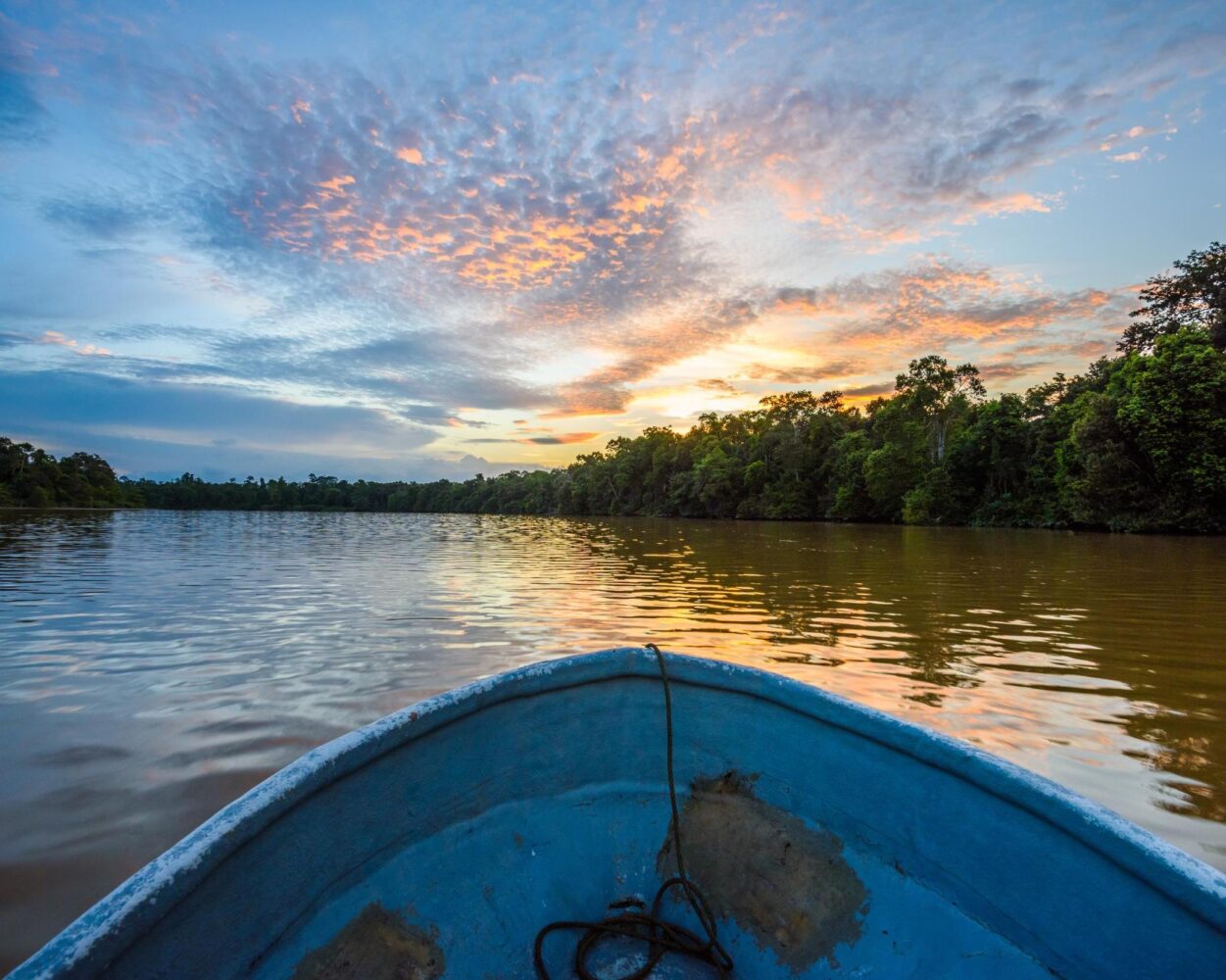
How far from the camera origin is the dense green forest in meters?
24.4

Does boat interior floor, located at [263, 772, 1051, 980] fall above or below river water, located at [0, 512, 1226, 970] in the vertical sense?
above

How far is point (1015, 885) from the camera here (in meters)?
1.49

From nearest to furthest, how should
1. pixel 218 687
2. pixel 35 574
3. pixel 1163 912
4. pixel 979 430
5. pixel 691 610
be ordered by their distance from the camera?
pixel 1163 912 < pixel 218 687 < pixel 691 610 < pixel 35 574 < pixel 979 430

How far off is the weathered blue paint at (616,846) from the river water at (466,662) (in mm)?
1343

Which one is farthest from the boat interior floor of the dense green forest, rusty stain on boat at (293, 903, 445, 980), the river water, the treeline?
the treeline

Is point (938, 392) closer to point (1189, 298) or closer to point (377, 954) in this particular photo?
point (1189, 298)

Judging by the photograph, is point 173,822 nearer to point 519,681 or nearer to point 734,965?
point 519,681

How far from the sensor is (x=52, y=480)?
58688mm

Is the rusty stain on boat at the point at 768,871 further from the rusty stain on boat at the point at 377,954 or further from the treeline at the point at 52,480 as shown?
the treeline at the point at 52,480

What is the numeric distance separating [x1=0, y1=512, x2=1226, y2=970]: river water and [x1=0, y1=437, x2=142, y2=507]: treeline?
5778 cm

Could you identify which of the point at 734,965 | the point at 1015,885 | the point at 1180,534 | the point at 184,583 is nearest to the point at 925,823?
the point at 1015,885

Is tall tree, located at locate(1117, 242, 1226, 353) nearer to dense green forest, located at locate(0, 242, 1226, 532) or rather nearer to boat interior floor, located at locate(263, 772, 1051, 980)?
dense green forest, located at locate(0, 242, 1226, 532)

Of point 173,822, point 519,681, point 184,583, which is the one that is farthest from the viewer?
point 184,583

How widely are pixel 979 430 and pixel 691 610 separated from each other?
34.2 meters
